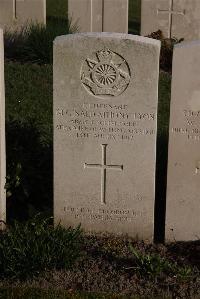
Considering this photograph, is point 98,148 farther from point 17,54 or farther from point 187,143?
point 17,54

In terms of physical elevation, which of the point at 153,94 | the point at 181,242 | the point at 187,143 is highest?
the point at 153,94

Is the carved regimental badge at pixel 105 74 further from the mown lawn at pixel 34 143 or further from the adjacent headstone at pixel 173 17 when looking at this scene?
the adjacent headstone at pixel 173 17

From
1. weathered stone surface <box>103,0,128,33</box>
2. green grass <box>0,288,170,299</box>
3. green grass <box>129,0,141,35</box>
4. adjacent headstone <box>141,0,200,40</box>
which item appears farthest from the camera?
green grass <box>129,0,141,35</box>

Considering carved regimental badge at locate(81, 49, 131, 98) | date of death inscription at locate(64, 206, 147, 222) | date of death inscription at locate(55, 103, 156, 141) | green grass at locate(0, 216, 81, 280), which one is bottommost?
green grass at locate(0, 216, 81, 280)

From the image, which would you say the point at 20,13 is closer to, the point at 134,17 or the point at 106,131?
the point at 134,17

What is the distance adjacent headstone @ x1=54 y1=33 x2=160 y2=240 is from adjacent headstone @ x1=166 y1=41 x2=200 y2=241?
0.56 feet

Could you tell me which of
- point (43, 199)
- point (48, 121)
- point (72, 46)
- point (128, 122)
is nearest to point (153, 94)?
point (128, 122)

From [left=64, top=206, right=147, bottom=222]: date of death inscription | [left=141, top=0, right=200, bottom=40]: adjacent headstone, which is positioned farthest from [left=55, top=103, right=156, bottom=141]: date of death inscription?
[left=141, top=0, right=200, bottom=40]: adjacent headstone

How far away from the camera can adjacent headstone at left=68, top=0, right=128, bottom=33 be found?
12922mm

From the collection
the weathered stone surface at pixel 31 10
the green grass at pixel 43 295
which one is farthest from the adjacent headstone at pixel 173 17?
the green grass at pixel 43 295

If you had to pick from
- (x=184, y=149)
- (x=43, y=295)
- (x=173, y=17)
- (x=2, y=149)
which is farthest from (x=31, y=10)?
(x=43, y=295)

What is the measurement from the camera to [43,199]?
23.4 ft

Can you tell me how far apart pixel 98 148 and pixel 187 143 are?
0.78m

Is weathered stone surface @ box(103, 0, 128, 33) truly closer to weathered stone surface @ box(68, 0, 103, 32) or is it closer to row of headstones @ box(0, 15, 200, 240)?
weathered stone surface @ box(68, 0, 103, 32)
